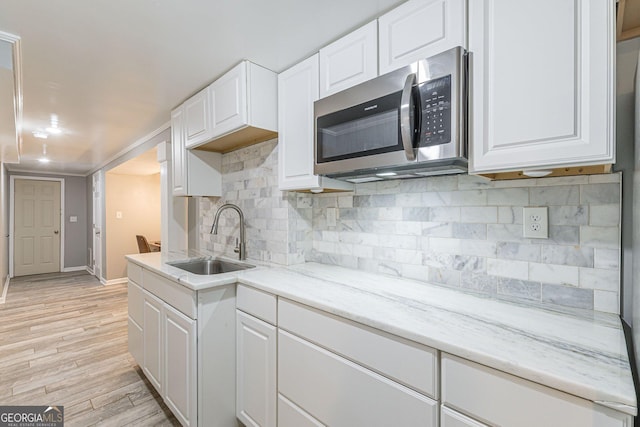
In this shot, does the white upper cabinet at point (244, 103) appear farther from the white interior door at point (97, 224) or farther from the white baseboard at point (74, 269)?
the white baseboard at point (74, 269)

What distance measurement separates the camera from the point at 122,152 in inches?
174

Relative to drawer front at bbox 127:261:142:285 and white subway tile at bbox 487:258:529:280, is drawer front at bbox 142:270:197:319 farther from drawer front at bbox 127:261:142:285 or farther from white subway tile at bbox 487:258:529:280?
white subway tile at bbox 487:258:529:280

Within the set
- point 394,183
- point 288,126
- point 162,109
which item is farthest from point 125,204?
point 394,183

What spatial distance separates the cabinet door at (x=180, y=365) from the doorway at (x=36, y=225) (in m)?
6.55

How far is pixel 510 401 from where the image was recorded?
29.7 inches

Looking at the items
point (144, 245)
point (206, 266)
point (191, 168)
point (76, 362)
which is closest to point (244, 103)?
point (191, 168)

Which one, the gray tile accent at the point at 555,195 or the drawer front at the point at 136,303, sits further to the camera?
the drawer front at the point at 136,303

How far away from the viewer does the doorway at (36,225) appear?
598 centimetres

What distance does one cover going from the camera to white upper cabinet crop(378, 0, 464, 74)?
1115 millimetres

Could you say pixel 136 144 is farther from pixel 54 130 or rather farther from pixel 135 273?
pixel 135 273

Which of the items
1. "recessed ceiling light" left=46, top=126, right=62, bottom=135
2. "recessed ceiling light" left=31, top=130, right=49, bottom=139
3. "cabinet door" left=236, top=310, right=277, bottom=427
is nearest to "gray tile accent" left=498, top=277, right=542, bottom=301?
"cabinet door" left=236, top=310, right=277, bottom=427

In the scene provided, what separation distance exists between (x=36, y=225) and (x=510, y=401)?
8.42m

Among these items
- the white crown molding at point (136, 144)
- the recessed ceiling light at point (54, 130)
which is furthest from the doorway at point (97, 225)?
the recessed ceiling light at point (54, 130)

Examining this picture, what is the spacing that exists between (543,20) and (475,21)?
0.21 metres
